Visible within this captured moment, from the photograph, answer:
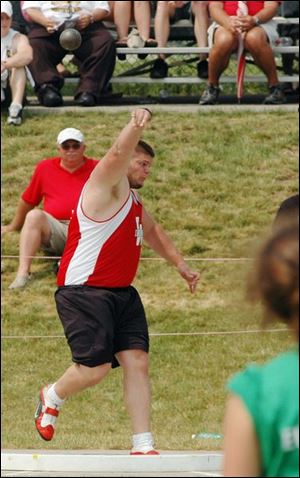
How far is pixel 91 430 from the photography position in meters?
9.27

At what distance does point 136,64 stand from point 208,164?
311 cm

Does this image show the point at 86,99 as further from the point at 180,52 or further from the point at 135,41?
the point at 180,52

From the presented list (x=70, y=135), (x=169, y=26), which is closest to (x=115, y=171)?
(x=70, y=135)

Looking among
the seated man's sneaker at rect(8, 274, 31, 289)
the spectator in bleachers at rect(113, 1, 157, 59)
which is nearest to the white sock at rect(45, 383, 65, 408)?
the seated man's sneaker at rect(8, 274, 31, 289)

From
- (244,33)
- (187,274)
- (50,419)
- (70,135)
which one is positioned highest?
(187,274)

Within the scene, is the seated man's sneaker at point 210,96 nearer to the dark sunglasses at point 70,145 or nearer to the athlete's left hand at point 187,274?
the dark sunglasses at point 70,145

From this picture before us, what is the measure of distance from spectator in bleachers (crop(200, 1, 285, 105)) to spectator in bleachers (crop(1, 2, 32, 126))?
1948 mm

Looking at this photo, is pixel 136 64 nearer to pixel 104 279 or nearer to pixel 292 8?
pixel 292 8

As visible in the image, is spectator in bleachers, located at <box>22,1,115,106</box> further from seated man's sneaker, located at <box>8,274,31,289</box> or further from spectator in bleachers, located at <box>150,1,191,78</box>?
seated man's sneaker, located at <box>8,274,31,289</box>

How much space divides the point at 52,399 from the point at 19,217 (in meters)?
4.93

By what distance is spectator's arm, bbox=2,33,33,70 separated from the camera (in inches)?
560

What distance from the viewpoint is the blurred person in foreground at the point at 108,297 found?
722cm

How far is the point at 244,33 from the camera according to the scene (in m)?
14.3

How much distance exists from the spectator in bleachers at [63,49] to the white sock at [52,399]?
295 inches
